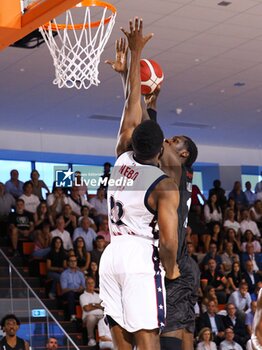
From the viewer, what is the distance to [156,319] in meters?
4.94

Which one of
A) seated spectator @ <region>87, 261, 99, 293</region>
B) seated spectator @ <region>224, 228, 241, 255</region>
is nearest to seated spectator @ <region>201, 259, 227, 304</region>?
seated spectator @ <region>224, 228, 241, 255</region>

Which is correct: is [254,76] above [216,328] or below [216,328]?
above

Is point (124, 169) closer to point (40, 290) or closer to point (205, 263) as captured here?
point (40, 290)

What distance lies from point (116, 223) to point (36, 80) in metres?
9.68

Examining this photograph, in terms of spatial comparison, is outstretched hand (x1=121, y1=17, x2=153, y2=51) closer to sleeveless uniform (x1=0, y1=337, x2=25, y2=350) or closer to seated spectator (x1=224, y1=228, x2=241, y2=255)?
sleeveless uniform (x1=0, y1=337, x2=25, y2=350)

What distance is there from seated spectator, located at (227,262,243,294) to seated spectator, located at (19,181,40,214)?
3410 millimetres

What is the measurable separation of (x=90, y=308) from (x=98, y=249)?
161 cm

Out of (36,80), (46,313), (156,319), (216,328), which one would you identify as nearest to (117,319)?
(156,319)

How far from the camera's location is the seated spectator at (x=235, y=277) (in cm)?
1480

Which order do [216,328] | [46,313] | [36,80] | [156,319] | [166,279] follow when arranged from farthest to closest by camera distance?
[36,80], [216,328], [46,313], [166,279], [156,319]

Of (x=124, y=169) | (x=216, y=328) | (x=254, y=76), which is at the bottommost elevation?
(x=216, y=328)

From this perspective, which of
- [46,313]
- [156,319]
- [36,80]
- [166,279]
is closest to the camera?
[156,319]

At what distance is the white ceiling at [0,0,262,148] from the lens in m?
11.8

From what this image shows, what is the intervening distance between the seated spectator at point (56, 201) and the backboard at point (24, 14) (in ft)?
31.3
